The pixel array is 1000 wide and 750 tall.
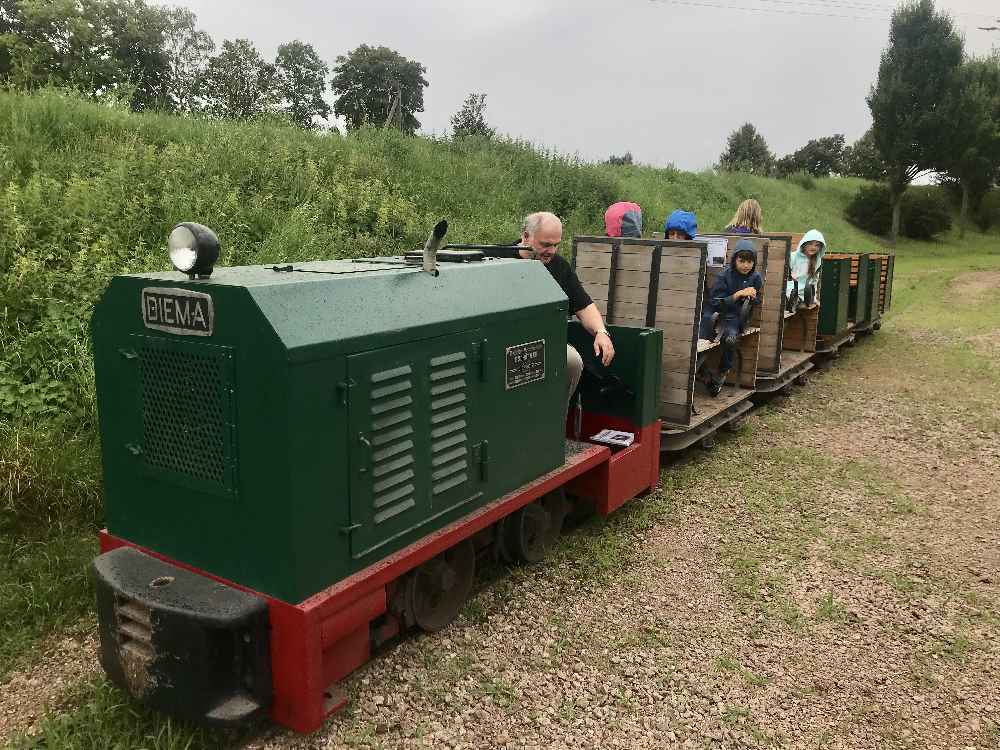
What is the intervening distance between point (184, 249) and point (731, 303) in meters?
5.85

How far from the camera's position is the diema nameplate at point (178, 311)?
2982mm

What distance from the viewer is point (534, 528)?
461cm

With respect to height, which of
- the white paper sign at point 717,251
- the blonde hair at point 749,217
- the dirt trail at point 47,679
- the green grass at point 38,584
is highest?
the blonde hair at point 749,217

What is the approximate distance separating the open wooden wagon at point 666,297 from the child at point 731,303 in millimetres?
902

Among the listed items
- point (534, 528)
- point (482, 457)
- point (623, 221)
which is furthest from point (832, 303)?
point (482, 457)

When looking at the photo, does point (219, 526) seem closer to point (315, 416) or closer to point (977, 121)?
point (315, 416)

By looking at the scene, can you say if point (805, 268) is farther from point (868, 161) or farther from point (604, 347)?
point (868, 161)

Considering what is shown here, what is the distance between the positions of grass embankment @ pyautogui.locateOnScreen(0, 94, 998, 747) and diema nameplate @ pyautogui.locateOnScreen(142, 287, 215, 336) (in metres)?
1.55

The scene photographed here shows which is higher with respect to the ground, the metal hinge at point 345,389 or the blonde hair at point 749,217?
the blonde hair at point 749,217

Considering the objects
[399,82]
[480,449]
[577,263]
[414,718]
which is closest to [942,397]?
[577,263]

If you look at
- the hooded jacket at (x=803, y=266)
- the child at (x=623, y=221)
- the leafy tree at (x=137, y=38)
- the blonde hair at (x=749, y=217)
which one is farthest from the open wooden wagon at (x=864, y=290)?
the leafy tree at (x=137, y=38)

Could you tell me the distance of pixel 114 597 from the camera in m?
3.06

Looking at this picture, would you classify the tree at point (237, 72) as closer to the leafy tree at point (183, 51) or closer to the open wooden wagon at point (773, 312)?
the leafy tree at point (183, 51)

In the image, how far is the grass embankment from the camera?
4.35m
